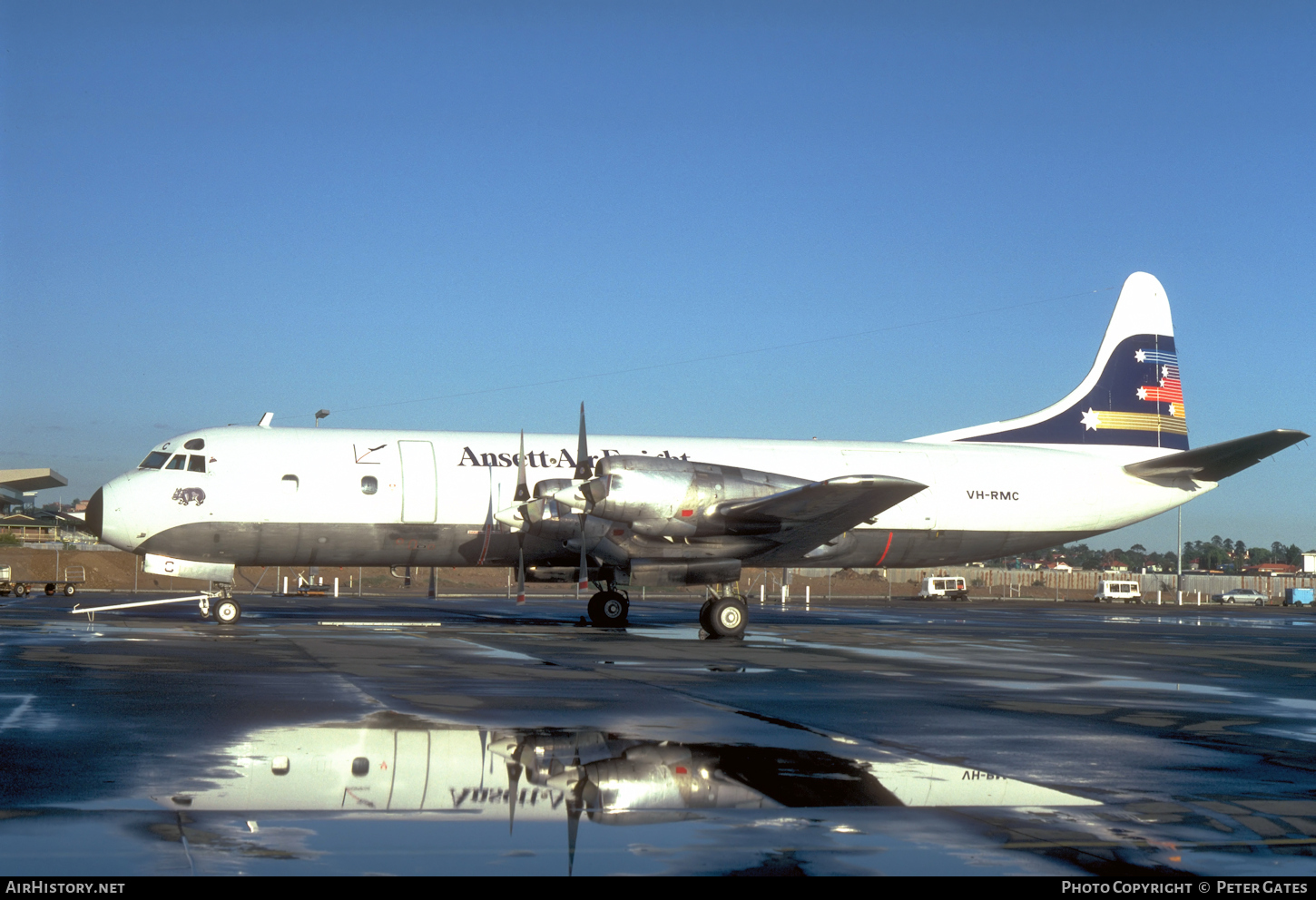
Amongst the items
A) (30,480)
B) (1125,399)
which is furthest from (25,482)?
(1125,399)

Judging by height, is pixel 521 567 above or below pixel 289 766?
above

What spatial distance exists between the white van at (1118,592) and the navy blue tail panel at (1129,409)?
40929 mm

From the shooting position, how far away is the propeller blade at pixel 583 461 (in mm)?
25438

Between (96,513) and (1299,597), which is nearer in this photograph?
(96,513)

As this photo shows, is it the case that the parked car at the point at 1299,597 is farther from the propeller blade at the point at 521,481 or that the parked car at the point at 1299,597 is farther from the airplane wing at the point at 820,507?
the propeller blade at the point at 521,481

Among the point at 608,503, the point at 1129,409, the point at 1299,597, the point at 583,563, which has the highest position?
the point at 1129,409

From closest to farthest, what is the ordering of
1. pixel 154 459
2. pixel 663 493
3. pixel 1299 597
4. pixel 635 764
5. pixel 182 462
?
pixel 635 764, pixel 663 493, pixel 182 462, pixel 154 459, pixel 1299 597

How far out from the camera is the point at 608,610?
28406 millimetres

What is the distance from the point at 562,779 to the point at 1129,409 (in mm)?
29439

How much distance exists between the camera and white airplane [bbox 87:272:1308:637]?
24.8 m

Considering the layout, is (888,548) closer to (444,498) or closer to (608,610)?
(608,610)

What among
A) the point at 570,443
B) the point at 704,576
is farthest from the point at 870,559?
the point at 570,443

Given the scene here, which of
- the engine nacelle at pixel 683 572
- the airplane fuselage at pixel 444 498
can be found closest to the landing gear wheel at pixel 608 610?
the airplane fuselage at pixel 444 498
